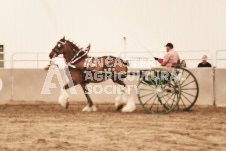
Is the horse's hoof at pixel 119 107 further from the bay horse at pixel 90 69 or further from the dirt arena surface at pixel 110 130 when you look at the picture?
the dirt arena surface at pixel 110 130

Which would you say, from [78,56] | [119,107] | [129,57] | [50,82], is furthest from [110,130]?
[50,82]

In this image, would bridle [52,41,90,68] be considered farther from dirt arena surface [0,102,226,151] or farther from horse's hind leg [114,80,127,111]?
dirt arena surface [0,102,226,151]

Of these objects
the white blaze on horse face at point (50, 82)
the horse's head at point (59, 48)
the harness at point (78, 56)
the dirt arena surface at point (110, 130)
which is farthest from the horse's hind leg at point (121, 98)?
the white blaze on horse face at point (50, 82)

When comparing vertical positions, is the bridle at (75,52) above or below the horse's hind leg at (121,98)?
above

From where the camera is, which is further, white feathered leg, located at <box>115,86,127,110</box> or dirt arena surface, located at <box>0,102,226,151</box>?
white feathered leg, located at <box>115,86,127,110</box>

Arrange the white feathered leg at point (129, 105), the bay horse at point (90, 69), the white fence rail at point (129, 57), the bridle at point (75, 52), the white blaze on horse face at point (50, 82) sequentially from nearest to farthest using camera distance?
the white feathered leg at point (129, 105) → the bay horse at point (90, 69) → the bridle at point (75, 52) → the white blaze on horse face at point (50, 82) → the white fence rail at point (129, 57)

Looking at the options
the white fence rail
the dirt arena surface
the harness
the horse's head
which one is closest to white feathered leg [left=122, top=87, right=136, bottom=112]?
the dirt arena surface

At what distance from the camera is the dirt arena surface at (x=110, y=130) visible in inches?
241

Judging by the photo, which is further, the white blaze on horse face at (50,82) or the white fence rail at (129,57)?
the white fence rail at (129,57)

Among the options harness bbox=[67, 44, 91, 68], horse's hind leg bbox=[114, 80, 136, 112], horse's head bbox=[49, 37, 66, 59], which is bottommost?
horse's hind leg bbox=[114, 80, 136, 112]

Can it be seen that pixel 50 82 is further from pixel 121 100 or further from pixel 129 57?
pixel 121 100

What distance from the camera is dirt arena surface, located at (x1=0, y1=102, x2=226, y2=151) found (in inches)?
241

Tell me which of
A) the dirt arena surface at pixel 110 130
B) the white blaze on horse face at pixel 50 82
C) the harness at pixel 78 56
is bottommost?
the dirt arena surface at pixel 110 130

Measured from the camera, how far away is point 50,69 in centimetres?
1298
